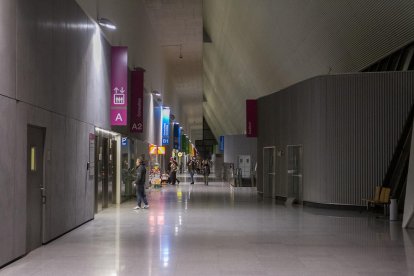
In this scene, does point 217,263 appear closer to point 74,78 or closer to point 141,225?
point 141,225

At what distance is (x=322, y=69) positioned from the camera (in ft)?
72.5

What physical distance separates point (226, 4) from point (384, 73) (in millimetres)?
11537

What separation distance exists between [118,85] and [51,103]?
20.5ft

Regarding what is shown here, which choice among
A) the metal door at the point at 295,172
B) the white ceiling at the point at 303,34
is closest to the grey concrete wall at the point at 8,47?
the white ceiling at the point at 303,34

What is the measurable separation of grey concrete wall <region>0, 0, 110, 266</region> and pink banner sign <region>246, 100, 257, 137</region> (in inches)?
414

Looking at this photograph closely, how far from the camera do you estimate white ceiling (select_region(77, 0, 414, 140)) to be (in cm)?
1633

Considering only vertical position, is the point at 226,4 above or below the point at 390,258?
above

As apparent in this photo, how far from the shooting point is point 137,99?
19969mm

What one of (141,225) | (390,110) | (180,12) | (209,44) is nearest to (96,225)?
(141,225)

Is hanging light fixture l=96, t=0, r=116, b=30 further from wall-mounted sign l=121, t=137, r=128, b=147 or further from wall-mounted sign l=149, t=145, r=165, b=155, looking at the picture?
wall-mounted sign l=149, t=145, r=165, b=155

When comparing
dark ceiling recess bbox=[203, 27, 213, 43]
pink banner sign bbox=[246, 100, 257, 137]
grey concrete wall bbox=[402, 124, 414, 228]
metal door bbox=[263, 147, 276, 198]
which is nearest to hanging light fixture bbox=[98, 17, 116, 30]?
grey concrete wall bbox=[402, 124, 414, 228]

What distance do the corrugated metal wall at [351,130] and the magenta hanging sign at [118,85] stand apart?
6.22 meters

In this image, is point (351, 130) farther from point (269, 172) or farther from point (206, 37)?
point (206, 37)

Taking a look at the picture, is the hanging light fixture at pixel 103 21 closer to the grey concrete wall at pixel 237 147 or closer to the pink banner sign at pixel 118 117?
the pink banner sign at pixel 118 117
